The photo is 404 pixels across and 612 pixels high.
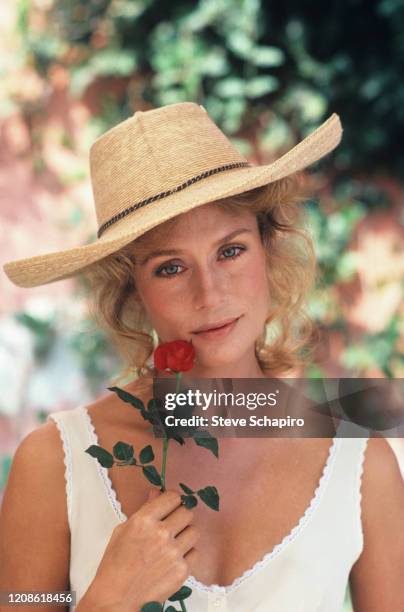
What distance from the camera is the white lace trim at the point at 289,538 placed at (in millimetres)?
1252

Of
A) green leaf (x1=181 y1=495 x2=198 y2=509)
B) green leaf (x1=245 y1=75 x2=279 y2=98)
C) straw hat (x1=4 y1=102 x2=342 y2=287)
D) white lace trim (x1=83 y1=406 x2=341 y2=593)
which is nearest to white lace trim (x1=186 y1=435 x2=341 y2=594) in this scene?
white lace trim (x1=83 y1=406 x2=341 y2=593)

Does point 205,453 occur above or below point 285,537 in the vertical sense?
above

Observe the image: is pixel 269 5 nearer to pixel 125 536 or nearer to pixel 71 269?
pixel 71 269

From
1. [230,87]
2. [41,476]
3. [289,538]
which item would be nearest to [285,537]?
[289,538]

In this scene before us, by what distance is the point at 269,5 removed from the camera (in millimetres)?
2625

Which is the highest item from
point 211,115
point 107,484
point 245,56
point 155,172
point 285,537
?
point 245,56

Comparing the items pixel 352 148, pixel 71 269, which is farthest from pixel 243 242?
pixel 352 148

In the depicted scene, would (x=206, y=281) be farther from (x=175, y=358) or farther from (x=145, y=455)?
(x=145, y=455)

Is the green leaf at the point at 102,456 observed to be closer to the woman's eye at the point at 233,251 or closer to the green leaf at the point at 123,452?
the green leaf at the point at 123,452

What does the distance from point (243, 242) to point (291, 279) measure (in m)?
0.29

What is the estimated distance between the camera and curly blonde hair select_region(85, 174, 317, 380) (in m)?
1.38

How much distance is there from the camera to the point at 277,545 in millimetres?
1323

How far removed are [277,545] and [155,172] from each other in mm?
640

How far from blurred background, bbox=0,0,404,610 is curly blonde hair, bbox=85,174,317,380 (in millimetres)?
978
